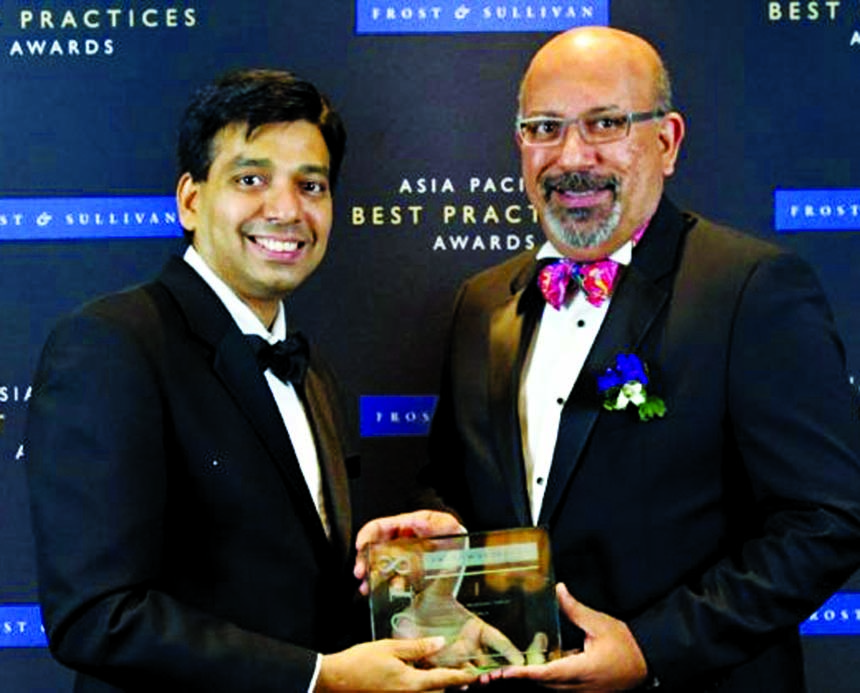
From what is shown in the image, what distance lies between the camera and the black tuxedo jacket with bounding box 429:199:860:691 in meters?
2.55

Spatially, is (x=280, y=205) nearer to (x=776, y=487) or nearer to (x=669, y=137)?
(x=669, y=137)

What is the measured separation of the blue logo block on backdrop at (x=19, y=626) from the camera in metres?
3.59

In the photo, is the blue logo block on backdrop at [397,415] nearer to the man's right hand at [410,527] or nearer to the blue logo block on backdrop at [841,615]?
the man's right hand at [410,527]

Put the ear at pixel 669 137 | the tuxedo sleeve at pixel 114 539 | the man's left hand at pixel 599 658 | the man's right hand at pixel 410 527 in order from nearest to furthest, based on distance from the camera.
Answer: the tuxedo sleeve at pixel 114 539 < the man's left hand at pixel 599 658 < the man's right hand at pixel 410 527 < the ear at pixel 669 137

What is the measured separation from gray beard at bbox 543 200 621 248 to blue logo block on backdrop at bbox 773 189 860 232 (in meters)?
0.90

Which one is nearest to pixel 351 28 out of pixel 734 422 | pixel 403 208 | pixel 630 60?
pixel 403 208

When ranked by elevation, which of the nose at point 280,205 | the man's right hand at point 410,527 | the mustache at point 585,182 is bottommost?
the man's right hand at point 410,527

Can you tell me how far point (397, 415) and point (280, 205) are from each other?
1016 mm

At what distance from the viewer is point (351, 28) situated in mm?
3596

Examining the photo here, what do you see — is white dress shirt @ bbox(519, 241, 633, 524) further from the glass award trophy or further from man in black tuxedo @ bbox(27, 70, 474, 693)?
man in black tuxedo @ bbox(27, 70, 474, 693)

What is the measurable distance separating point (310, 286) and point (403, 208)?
29cm

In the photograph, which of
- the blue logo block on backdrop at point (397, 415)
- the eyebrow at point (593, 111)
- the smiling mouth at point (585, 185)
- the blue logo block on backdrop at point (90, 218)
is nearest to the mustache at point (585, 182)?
the smiling mouth at point (585, 185)

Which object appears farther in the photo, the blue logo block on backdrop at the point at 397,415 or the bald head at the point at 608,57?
the blue logo block on backdrop at the point at 397,415

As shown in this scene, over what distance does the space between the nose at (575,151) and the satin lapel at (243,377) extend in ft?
2.21
